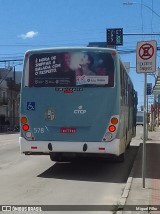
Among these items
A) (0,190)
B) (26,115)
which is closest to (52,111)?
(26,115)

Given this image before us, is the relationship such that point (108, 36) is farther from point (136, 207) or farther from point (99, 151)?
point (136, 207)

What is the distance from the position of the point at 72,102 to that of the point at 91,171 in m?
2.57

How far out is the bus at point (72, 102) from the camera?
13.1 meters

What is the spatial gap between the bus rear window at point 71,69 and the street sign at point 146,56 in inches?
90.7

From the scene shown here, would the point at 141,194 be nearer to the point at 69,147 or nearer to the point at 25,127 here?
the point at 69,147

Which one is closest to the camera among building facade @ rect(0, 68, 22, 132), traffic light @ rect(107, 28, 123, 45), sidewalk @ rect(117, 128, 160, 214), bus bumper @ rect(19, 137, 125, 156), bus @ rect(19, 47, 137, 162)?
sidewalk @ rect(117, 128, 160, 214)

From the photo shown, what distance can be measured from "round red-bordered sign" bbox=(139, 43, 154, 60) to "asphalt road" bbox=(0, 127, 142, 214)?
3137mm

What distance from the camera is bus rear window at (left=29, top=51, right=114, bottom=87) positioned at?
13.2m

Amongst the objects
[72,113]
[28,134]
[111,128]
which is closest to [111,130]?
[111,128]

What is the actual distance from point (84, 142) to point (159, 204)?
14.4ft

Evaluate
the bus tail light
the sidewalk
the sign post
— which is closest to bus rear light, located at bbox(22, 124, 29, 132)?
the bus tail light

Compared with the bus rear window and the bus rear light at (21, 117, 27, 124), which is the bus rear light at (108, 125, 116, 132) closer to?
the bus rear window

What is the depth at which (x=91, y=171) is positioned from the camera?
48.2ft

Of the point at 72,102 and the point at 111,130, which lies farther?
the point at 72,102
